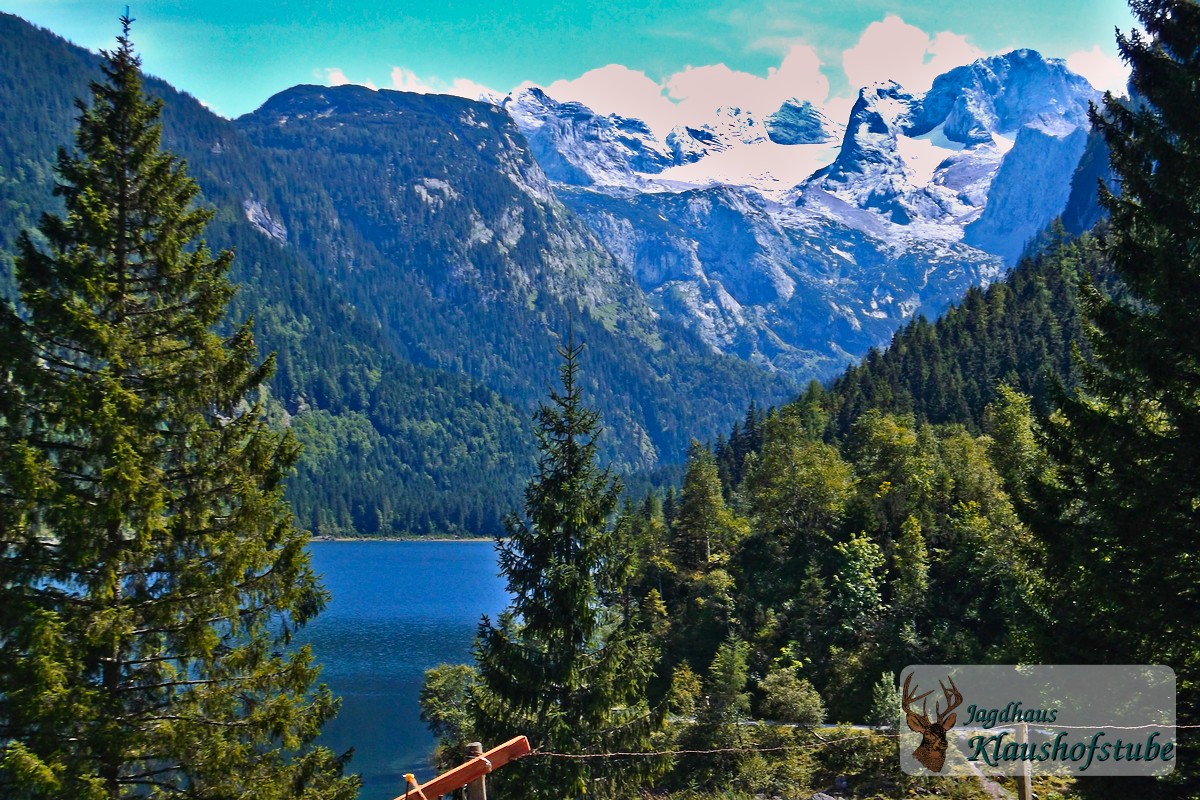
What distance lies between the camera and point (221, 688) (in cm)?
1619

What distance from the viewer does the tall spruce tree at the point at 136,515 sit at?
1453 centimetres

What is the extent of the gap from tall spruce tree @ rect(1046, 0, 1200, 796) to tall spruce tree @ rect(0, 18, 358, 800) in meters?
14.8

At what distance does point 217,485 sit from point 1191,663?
17.8m

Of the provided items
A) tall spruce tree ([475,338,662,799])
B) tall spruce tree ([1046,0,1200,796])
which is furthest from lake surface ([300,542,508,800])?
tall spruce tree ([1046,0,1200,796])

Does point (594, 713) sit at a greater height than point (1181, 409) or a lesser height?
lesser

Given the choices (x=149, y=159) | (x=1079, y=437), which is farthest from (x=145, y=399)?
(x=1079, y=437)

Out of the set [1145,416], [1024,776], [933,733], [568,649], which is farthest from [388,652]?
[1024,776]

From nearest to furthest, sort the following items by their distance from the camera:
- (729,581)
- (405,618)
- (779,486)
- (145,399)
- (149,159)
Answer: (145,399)
(149,159)
(729,581)
(779,486)
(405,618)

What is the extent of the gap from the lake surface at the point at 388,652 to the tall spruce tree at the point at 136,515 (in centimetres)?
1923

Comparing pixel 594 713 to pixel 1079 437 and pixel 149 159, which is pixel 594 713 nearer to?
pixel 1079 437

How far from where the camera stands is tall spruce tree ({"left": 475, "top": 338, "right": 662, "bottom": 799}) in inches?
966

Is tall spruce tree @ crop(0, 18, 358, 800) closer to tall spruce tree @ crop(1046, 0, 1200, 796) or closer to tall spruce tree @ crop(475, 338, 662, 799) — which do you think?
tall spruce tree @ crop(475, 338, 662, 799)

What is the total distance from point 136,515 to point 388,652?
97976mm

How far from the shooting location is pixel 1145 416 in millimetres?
16875
